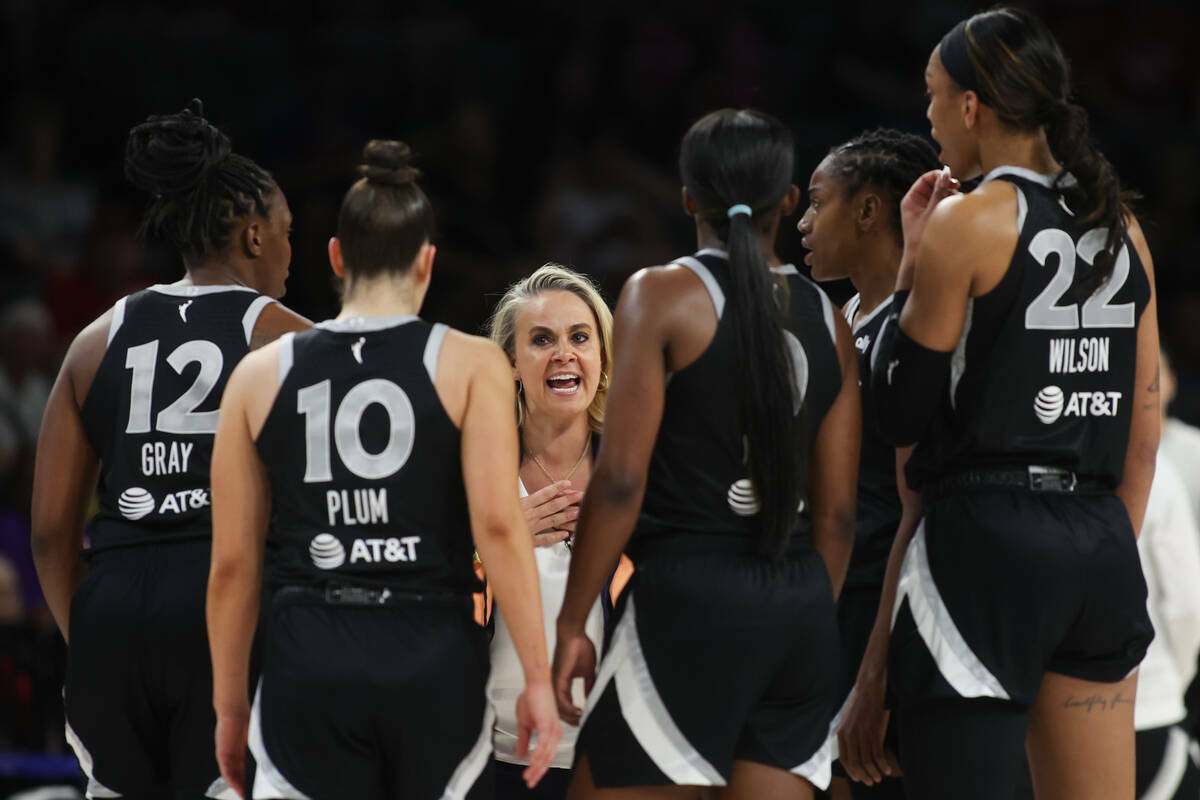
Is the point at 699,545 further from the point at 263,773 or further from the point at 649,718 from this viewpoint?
the point at 263,773

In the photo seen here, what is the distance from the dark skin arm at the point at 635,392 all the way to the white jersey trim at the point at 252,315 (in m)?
0.85

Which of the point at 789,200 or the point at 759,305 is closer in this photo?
the point at 759,305

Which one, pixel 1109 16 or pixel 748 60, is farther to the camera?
pixel 1109 16

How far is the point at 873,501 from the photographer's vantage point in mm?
3244

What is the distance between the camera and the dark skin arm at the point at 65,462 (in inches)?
121

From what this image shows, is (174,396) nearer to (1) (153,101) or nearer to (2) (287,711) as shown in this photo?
(2) (287,711)

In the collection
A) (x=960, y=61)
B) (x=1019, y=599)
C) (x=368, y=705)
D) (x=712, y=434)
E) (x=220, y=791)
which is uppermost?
(x=960, y=61)

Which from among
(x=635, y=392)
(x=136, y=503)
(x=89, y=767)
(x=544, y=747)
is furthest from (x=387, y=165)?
(x=89, y=767)

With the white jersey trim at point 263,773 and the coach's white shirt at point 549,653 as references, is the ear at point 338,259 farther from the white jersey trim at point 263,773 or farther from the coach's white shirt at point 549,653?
the coach's white shirt at point 549,653

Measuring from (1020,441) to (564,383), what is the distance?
1.24 m

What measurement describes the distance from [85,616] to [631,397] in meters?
1.25

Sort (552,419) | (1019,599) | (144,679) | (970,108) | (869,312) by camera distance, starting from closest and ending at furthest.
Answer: (1019,599) → (970,108) → (144,679) → (869,312) → (552,419)

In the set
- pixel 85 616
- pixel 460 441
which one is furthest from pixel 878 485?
pixel 85 616

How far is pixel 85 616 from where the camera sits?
2.94 metres
